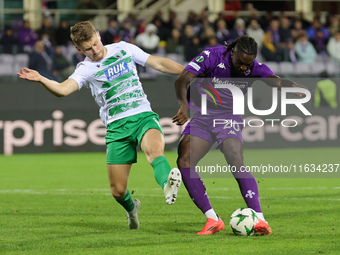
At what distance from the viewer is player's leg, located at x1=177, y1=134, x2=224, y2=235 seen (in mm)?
6801

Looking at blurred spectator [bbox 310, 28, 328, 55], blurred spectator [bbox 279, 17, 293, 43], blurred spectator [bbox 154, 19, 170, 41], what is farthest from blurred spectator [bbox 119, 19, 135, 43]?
blurred spectator [bbox 310, 28, 328, 55]

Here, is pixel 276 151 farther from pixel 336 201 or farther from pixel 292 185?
pixel 336 201

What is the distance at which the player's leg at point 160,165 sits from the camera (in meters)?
5.78

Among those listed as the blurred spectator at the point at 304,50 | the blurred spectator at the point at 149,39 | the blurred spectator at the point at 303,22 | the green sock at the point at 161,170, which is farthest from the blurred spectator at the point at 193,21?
the green sock at the point at 161,170

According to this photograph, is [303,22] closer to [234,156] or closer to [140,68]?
[140,68]

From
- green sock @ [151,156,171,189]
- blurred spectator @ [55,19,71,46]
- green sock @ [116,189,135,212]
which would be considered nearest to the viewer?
green sock @ [151,156,171,189]

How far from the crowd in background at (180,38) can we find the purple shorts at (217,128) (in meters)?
11.0

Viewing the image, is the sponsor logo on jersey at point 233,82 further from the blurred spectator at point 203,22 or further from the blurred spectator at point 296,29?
the blurred spectator at point 296,29

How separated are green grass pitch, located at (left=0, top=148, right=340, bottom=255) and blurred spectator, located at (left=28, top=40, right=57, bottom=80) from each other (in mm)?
3525

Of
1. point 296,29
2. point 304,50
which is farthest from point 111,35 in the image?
point 296,29

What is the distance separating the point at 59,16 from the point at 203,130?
14.9 meters

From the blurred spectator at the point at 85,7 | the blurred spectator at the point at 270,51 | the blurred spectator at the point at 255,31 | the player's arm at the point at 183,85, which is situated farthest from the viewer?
the blurred spectator at the point at 85,7

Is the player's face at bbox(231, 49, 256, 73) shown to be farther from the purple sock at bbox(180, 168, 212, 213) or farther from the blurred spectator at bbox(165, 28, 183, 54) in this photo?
the blurred spectator at bbox(165, 28, 183, 54)

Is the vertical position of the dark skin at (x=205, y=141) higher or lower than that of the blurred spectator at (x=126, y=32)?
lower
